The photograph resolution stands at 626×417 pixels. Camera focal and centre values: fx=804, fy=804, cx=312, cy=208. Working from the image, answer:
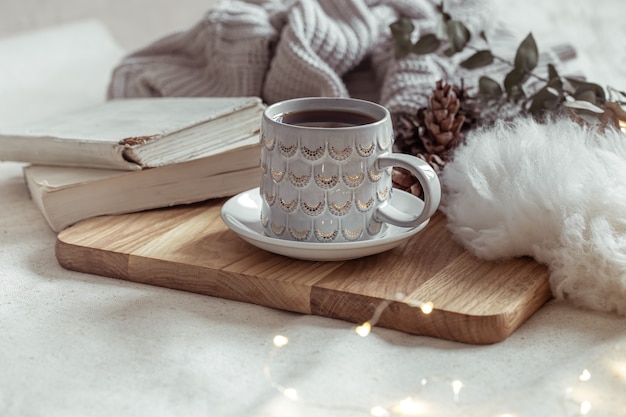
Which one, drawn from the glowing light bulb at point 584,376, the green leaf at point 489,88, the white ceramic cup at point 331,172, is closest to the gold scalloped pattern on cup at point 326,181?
the white ceramic cup at point 331,172

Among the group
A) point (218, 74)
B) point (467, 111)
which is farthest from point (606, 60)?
point (218, 74)

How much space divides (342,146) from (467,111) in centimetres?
31

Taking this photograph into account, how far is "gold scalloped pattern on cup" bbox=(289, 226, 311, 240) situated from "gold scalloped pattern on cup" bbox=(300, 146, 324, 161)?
7 cm

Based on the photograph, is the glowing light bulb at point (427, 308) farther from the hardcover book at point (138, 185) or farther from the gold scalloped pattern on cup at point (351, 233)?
the hardcover book at point (138, 185)

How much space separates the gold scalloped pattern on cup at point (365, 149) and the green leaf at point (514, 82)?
0.33m

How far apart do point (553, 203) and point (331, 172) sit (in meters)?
0.19

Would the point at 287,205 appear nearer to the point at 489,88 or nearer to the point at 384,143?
the point at 384,143

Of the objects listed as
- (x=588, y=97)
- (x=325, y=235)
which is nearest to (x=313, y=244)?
(x=325, y=235)

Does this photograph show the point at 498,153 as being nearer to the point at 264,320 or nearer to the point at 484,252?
the point at 484,252

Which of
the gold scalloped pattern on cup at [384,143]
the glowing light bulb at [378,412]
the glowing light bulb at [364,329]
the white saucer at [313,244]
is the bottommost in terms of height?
the glowing light bulb at [364,329]

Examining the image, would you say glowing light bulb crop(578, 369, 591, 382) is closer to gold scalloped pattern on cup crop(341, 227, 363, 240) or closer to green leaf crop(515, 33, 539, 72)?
gold scalloped pattern on cup crop(341, 227, 363, 240)

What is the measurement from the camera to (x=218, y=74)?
3.66ft

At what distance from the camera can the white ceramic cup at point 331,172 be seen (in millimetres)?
667

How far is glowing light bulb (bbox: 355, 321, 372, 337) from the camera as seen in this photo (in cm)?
63
